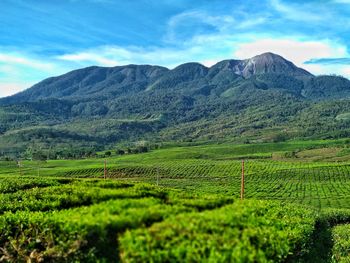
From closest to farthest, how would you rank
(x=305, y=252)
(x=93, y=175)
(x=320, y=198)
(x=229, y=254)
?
(x=229, y=254) < (x=305, y=252) < (x=320, y=198) < (x=93, y=175)

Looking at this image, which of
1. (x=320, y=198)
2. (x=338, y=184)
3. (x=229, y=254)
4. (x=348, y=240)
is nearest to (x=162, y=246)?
(x=229, y=254)

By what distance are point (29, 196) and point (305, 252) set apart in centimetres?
1084

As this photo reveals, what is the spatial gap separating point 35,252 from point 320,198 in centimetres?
10411

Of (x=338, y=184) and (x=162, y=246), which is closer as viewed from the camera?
(x=162, y=246)

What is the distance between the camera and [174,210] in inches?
435

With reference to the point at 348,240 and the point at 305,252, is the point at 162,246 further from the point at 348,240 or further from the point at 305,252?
the point at 348,240

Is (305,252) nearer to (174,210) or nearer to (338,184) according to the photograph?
(174,210)

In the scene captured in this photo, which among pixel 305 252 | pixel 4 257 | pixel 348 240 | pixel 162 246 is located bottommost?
pixel 348 240

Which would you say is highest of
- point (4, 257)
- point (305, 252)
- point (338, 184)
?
point (4, 257)

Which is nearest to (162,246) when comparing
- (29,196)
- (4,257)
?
(4,257)

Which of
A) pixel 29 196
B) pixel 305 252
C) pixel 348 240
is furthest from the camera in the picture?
pixel 348 240

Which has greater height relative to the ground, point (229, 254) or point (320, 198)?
point (229, 254)

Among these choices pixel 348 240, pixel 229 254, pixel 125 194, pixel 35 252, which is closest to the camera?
pixel 229 254

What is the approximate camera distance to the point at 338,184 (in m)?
132
